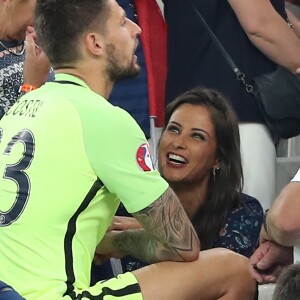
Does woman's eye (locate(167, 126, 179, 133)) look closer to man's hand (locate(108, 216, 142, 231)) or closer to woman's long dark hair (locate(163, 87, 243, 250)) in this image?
woman's long dark hair (locate(163, 87, 243, 250))

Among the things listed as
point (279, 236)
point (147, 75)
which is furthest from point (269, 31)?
point (279, 236)

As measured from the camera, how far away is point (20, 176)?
2379 millimetres

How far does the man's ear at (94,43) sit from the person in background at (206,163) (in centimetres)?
81

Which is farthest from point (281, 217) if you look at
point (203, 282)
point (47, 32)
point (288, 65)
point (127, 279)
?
point (288, 65)

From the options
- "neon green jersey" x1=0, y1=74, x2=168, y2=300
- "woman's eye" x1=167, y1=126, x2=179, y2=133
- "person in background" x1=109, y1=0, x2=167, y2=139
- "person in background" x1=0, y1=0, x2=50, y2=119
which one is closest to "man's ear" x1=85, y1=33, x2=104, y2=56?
"neon green jersey" x1=0, y1=74, x2=168, y2=300

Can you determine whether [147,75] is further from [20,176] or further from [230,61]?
[20,176]

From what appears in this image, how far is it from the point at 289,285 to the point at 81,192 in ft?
1.91

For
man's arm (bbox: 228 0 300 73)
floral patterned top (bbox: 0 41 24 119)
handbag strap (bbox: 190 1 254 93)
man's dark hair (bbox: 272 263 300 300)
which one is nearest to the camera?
man's dark hair (bbox: 272 263 300 300)

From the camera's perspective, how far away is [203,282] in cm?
249

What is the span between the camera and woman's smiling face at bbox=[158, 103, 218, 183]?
3355mm

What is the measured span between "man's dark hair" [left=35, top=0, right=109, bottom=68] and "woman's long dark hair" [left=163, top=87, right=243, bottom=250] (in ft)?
3.03

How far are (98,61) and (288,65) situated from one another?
3.57 feet

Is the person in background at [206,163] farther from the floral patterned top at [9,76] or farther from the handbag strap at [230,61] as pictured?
the floral patterned top at [9,76]

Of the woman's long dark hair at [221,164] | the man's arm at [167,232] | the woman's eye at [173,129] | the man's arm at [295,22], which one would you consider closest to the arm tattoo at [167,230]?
the man's arm at [167,232]
